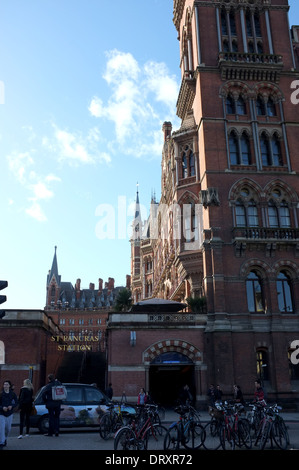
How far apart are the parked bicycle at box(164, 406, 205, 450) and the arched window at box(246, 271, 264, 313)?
17.3 meters

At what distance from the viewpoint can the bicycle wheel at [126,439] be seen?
35.5ft

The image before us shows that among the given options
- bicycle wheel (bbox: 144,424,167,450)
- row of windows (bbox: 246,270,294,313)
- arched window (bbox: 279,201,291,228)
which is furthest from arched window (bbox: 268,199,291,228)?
bicycle wheel (bbox: 144,424,167,450)

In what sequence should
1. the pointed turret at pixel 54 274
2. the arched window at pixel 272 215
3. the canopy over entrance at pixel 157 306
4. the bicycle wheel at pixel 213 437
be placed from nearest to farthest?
the bicycle wheel at pixel 213 437, the canopy over entrance at pixel 157 306, the arched window at pixel 272 215, the pointed turret at pixel 54 274

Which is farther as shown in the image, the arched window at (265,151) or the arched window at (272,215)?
the arched window at (265,151)

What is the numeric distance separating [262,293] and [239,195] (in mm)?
7153

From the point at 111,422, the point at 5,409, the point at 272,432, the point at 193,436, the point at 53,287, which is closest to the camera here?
the point at 5,409

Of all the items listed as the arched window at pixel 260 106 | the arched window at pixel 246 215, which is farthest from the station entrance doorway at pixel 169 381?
the arched window at pixel 260 106

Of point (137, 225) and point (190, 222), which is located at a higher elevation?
point (137, 225)

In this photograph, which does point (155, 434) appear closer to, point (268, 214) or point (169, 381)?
point (169, 381)

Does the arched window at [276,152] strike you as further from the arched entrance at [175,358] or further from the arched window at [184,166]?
the arched entrance at [175,358]

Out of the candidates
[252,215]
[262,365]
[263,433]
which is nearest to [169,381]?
[262,365]

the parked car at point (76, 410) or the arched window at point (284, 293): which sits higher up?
the arched window at point (284, 293)

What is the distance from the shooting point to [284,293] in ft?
96.2

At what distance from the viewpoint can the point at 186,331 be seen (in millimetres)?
27719
